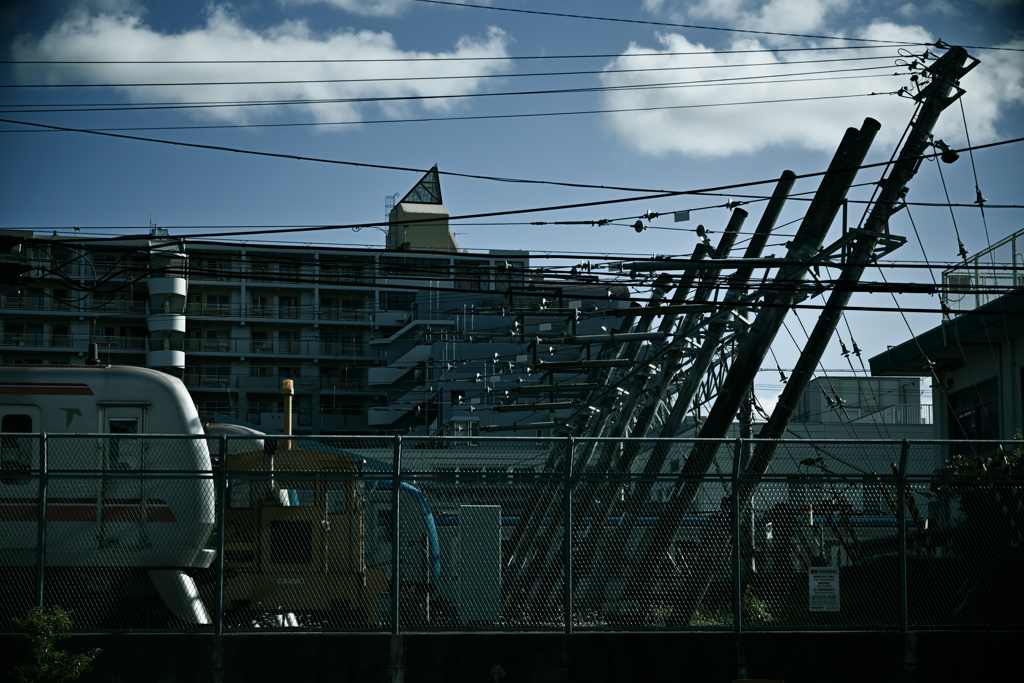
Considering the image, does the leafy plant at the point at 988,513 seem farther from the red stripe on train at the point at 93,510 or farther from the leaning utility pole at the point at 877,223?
the red stripe on train at the point at 93,510

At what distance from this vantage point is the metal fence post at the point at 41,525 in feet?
39.2

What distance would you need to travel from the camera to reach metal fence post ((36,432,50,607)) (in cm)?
1195

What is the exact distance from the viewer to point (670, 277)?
1716 cm

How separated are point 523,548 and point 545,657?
1.59m

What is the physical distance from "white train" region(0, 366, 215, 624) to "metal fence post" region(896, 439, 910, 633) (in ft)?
27.5

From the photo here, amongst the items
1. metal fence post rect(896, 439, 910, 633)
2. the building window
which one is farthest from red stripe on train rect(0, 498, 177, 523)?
the building window

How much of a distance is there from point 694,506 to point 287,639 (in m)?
5.18

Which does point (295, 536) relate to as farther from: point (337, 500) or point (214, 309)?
point (214, 309)

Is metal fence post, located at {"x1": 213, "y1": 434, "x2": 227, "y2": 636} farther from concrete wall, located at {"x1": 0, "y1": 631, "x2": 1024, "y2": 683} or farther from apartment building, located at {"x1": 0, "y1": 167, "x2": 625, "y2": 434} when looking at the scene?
apartment building, located at {"x1": 0, "y1": 167, "x2": 625, "y2": 434}

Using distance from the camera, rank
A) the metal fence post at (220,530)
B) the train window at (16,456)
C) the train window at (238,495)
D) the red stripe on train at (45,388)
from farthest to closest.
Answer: the red stripe on train at (45,388) → the train window at (238,495) → the train window at (16,456) → the metal fence post at (220,530)

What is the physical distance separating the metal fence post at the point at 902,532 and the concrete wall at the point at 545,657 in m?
0.24

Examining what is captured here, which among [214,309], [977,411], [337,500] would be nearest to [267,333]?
[214,309]

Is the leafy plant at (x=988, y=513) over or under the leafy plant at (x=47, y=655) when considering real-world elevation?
over

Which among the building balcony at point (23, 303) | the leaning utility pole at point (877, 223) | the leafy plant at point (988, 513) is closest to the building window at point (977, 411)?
the leaning utility pole at point (877, 223)
